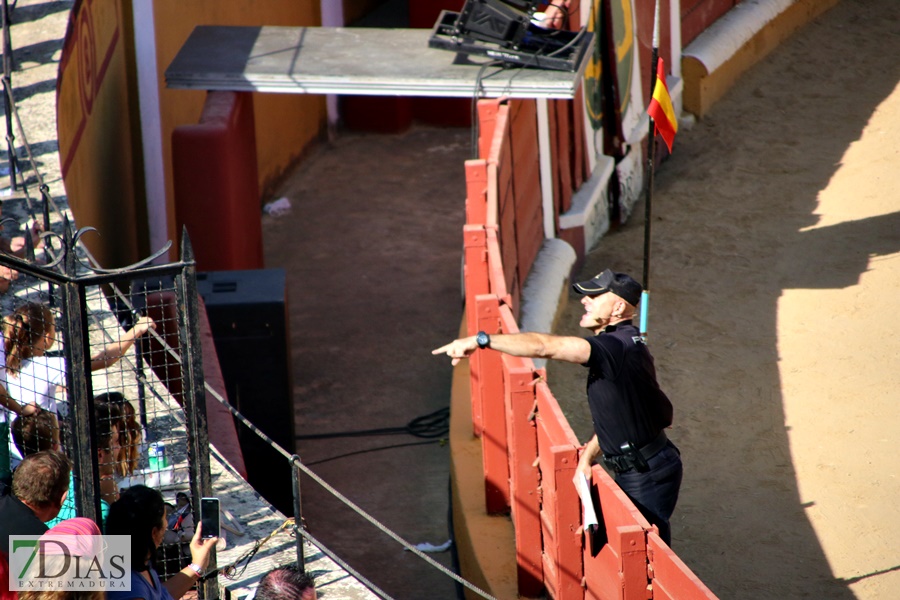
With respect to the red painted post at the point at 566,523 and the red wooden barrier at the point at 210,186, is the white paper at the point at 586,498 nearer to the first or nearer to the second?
the red painted post at the point at 566,523

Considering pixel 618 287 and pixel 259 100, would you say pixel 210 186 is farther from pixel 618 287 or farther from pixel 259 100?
pixel 618 287

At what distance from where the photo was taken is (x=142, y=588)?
170 inches

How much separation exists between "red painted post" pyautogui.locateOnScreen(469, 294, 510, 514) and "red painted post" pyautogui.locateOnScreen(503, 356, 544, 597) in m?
0.48

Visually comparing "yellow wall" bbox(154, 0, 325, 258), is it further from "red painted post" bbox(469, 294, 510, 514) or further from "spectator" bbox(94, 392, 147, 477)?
"spectator" bbox(94, 392, 147, 477)

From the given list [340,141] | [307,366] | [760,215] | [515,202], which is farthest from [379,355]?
[340,141]

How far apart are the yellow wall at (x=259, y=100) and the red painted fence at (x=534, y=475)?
3.43m

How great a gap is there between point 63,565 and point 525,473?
326cm

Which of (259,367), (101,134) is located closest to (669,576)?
(259,367)

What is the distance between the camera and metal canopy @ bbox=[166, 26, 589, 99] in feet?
32.2

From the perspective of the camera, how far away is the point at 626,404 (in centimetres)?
575

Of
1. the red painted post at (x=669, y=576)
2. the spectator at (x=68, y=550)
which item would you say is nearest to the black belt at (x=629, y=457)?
the red painted post at (x=669, y=576)

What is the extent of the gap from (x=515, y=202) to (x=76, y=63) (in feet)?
11.0

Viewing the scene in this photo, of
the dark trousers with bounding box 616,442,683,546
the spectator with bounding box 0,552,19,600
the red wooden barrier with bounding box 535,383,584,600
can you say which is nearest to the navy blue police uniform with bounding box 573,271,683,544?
the dark trousers with bounding box 616,442,683,546

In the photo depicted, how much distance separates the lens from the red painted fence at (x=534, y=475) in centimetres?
525
